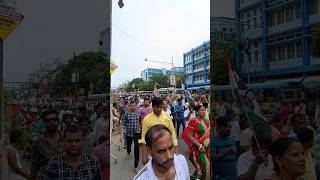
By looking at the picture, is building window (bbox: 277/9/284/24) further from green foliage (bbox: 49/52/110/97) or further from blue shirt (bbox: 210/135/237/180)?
green foliage (bbox: 49/52/110/97)

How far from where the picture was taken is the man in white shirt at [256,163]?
11.9 feet

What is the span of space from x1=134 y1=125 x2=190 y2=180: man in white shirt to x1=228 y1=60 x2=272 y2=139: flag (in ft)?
4.80

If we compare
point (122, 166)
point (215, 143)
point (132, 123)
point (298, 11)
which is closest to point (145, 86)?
point (122, 166)

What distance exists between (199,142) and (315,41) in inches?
112

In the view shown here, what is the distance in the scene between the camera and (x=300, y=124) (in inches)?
141

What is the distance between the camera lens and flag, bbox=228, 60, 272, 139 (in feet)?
12.3

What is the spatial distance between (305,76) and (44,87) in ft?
7.76

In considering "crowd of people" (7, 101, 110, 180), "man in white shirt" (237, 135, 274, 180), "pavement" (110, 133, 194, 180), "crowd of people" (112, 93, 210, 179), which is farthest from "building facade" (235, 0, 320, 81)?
"pavement" (110, 133, 194, 180)

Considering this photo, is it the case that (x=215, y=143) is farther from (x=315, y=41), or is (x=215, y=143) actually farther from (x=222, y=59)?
(x=315, y=41)

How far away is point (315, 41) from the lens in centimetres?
354

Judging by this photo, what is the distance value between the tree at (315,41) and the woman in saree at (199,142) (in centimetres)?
269

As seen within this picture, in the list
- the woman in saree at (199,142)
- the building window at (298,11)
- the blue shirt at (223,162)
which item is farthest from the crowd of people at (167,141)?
the building window at (298,11)

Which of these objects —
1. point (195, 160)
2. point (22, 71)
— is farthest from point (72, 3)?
point (195, 160)

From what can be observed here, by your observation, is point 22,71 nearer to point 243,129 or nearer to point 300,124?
point 243,129
